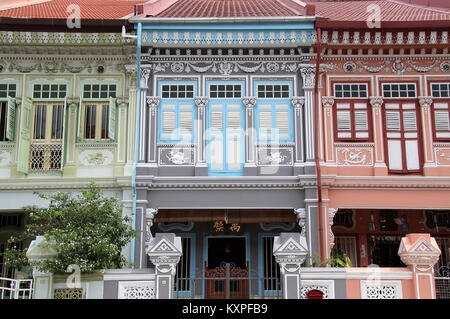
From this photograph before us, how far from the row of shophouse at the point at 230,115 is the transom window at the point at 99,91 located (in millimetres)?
26

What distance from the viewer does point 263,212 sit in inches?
578

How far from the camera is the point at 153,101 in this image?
1477cm

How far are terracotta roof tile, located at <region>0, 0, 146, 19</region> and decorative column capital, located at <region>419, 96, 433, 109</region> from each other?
8390 millimetres

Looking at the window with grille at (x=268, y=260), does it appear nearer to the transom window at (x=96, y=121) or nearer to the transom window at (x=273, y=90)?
the transom window at (x=273, y=90)

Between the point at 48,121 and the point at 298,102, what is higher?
the point at 298,102

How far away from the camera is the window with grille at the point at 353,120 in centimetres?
1470

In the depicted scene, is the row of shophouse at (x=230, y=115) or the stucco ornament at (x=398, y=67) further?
the stucco ornament at (x=398, y=67)

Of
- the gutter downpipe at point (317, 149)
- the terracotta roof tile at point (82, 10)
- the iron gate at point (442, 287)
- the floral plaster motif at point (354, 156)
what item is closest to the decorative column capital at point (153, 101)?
the terracotta roof tile at point (82, 10)

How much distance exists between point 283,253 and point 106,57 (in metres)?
7.94

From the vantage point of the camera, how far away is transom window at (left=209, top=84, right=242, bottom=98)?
14961 millimetres

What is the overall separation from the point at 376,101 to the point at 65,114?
7892 millimetres

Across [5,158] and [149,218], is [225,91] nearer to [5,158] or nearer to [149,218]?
[149,218]

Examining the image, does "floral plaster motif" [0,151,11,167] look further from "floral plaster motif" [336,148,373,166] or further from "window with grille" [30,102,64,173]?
"floral plaster motif" [336,148,373,166]

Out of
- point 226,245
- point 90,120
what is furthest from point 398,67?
point 90,120
